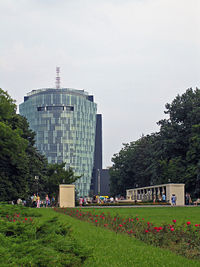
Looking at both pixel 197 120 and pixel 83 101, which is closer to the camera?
pixel 197 120

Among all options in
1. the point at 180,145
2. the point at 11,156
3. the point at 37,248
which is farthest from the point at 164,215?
the point at 180,145

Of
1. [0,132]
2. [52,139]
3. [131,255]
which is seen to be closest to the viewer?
[131,255]

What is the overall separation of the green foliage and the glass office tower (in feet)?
427

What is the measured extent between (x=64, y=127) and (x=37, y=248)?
13378cm

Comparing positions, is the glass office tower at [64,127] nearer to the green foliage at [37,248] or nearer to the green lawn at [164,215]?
the green lawn at [164,215]

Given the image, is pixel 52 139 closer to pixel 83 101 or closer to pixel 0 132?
pixel 83 101

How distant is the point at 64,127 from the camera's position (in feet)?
454

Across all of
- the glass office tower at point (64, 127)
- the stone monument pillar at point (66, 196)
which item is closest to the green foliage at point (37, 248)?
the stone monument pillar at point (66, 196)

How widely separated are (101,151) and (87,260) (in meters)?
152

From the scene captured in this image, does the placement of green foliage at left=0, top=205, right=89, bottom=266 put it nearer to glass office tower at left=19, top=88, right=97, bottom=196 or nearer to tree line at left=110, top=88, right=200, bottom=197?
tree line at left=110, top=88, right=200, bottom=197

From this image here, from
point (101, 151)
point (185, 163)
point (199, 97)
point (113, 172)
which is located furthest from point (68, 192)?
point (101, 151)

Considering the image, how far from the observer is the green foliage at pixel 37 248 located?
4680 millimetres

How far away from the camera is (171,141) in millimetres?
51344

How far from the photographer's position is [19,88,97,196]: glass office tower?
13788 cm
